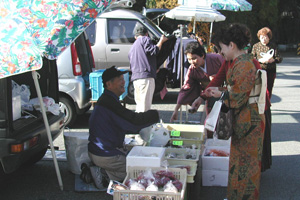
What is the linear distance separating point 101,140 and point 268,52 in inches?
165

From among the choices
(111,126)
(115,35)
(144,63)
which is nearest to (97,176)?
(111,126)

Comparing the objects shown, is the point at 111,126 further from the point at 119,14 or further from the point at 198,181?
the point at 119,14

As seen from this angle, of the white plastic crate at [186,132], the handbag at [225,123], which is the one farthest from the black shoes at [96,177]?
the handbag at [225,123]

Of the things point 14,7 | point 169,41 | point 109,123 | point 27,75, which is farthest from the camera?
point 169,41

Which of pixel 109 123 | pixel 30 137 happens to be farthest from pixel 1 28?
pixel 109 123

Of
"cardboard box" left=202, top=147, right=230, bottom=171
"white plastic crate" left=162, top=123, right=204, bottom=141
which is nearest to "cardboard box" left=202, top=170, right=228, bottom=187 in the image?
"cardboard box" left=202, top=147, right=230, bottom=171

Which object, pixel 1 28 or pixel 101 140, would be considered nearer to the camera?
pixel 1 28

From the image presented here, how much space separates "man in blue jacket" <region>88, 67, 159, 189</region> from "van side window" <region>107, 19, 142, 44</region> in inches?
193

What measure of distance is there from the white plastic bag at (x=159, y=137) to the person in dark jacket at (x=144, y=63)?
2.04 m

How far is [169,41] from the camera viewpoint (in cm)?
700

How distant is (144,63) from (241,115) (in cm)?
339

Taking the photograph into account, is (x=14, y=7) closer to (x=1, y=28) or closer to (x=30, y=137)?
(x=1, y=28)

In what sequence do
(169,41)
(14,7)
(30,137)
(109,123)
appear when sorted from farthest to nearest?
(169,41) → (109,123) → (30,137) → (14,7)

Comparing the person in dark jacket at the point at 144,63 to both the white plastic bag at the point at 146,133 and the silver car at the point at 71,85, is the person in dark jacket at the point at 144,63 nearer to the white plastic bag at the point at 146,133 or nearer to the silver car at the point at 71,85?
the silver car at the point at 71,85
